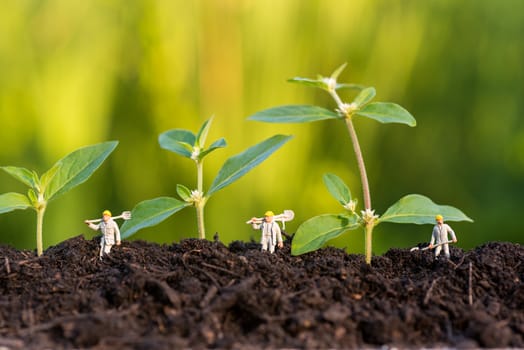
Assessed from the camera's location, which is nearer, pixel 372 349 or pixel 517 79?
pixel 372 349

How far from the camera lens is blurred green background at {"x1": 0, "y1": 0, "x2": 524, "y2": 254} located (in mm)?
3074

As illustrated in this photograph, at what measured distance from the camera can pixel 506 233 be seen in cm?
306

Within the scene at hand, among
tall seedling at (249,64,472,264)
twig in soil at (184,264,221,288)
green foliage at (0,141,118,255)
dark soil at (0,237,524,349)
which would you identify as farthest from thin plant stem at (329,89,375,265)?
green foliage at (0,141,118,255)

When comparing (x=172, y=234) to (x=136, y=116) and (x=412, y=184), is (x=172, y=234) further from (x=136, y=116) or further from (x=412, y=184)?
(x=412, y=184)

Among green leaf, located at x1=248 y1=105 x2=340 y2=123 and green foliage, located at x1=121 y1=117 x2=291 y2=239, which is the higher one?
green leaf, located at x1=248 y1=105 x2=340 y2=123

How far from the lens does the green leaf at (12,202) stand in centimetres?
182


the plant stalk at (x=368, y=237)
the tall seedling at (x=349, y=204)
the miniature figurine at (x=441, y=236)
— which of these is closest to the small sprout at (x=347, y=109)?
the tall seedling at (x=349, y=204)

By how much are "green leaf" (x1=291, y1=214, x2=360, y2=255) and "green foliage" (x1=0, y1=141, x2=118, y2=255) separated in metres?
0.56

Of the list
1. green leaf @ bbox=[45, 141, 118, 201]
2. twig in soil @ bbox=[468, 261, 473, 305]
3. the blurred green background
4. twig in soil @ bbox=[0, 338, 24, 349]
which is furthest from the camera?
the blurred green background

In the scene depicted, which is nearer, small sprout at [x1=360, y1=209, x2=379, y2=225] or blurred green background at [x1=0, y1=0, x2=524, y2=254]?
small sprout at [x1=360, y1=209, x2=379, y2=225]

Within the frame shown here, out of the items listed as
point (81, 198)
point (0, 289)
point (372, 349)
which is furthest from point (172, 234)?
point (372, 349)

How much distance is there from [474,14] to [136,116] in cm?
165

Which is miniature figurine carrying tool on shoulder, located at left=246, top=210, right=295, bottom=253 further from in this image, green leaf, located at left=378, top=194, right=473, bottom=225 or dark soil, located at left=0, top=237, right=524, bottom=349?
green leaf, located at left=378, top=194, right=473, bottom=225

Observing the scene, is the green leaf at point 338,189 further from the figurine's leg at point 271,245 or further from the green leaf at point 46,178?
the green leaf at point 46,178
